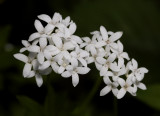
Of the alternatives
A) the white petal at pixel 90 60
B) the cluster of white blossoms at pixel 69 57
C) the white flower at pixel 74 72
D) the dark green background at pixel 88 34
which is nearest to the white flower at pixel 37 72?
the cluster of white blossoms at pixel 69 57

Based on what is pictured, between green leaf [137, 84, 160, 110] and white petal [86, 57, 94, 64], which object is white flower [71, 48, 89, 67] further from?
green leaf [137, 84, 160, 110]

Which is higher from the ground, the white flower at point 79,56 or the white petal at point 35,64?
the white flower at point 79,56

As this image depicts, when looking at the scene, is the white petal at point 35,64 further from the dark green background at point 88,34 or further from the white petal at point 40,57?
the dark green background at point 88,34

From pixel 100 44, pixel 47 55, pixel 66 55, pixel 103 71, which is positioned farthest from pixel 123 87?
pixel 47 55

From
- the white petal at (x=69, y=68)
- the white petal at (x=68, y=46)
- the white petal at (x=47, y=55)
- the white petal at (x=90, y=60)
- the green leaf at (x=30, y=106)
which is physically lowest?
the green leaf at (x=30, y=106)

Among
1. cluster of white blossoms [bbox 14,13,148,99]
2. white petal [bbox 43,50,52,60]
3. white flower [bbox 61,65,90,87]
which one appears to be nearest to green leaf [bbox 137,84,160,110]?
cluster of white blossoms [bbox 14,13,148,99]

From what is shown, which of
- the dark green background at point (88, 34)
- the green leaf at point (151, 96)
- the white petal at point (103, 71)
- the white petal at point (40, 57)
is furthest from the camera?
the dark green background at point (88, 34)
